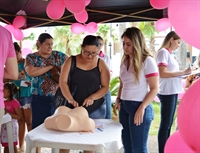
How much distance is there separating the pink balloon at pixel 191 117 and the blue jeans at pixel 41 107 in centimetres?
185

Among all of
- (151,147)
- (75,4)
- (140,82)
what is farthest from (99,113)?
(151,147)

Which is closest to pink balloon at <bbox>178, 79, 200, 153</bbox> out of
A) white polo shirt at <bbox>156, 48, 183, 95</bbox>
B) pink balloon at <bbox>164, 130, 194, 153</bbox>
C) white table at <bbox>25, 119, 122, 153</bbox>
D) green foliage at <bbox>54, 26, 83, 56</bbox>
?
pink balloon at <bbox>164, 130, 194, 153</bbox>

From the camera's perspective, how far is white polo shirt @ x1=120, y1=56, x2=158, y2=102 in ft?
6.28

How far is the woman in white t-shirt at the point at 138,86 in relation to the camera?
1.92m

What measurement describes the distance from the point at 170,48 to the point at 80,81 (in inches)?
44.8

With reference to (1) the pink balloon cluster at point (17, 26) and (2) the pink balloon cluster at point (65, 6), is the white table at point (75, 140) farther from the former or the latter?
(1) the pink balloon cluster at point (17, 26)

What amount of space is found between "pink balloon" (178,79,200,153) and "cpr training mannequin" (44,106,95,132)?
898 mm

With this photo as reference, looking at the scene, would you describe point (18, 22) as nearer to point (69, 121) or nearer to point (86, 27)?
point (86, 27)

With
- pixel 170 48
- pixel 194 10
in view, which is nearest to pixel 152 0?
pixel 170 48

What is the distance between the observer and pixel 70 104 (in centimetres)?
196

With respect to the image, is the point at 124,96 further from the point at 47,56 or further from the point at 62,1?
the point at 62,1

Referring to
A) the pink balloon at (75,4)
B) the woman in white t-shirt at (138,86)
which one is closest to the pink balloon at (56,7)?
the pink balloon at (75,4)

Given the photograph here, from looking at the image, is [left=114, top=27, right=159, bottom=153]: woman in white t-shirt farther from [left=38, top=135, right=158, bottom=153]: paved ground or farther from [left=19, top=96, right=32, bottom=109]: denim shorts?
[left=19, top=96, right=32, bottom=109]: denim shorts

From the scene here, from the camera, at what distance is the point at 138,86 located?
1.96 m
